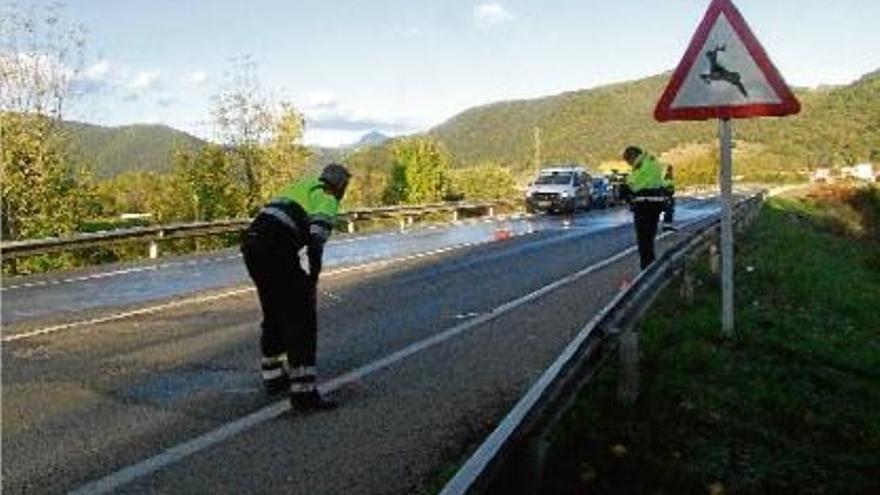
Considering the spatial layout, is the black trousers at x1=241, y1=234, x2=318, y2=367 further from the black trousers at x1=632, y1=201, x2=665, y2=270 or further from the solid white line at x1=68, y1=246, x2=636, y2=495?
the black trousers at x1=632, y1=201, x2=665, y2=270

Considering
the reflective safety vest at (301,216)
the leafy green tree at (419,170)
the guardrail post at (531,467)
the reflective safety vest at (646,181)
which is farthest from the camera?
the leafy green tree at (419,170)

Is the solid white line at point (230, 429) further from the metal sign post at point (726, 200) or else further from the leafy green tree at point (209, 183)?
the leafy green tree at point (209, 183)

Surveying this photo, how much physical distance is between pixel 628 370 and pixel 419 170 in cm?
8261

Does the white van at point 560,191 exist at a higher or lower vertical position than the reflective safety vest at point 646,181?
lower

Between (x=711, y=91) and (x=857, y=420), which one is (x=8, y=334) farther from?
(x=857, y=420)

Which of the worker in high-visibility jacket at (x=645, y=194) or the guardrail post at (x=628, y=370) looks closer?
the guardrail post at (x=628, y=370)

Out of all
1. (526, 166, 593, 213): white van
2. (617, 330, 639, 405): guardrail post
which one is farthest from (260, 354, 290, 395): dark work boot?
(526, 166, 593, 213): white van

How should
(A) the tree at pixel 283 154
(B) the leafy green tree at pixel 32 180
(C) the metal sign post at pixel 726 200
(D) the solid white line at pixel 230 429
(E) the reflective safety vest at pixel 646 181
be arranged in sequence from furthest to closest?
(A) the tree at pixel 283 154 < (B) the leafy green tree at pixel 32 180 < (E) the reflective safety vest at pixel 646 181 < (C) the metal sign post at pixel 726 200 < (D) the solid white line at pixel 230 429

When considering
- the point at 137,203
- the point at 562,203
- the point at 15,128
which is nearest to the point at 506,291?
the point at 15,128

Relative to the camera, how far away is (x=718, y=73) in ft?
31.2

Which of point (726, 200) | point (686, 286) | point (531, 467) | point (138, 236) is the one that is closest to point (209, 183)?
point (138, 236)

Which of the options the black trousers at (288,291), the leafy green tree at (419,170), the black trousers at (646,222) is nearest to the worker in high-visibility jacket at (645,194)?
the black trousers at (646,222)

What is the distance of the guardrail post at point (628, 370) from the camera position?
7.94m

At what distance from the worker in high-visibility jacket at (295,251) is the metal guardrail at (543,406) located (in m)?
1.72
